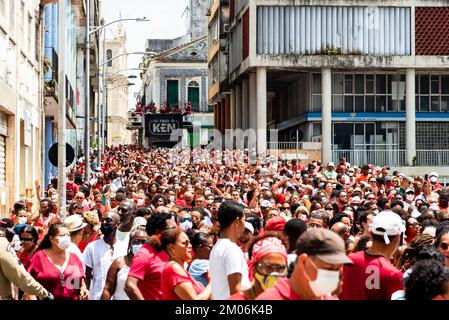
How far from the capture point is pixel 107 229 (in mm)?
10812

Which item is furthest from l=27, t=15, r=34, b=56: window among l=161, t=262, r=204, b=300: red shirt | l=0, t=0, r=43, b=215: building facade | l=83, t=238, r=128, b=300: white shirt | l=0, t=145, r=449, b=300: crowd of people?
l=161, t=262, r=204, b=300: red shirt

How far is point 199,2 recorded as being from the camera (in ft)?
395

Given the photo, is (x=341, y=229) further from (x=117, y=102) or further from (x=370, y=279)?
(x=117, y=102)

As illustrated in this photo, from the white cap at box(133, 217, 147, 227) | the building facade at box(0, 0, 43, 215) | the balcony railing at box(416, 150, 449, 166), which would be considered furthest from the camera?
the balcony railing at box(416, 150, 449, 166)

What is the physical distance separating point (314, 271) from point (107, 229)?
5.68m

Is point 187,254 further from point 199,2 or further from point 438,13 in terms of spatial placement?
point 199,2

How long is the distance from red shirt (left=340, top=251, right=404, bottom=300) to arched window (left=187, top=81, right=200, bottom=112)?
329ft

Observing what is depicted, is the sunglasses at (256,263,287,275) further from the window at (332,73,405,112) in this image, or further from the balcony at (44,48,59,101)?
the window at (332,73,405,112)

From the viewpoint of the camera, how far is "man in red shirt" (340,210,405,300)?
300 inches

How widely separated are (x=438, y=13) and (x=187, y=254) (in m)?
44.3

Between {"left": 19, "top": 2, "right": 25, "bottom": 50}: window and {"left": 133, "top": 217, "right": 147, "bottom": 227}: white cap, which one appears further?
{"left": 19, "top": 2, "right": 25, "bottom": 50}: window

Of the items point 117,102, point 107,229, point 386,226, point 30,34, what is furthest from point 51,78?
point 117,102
